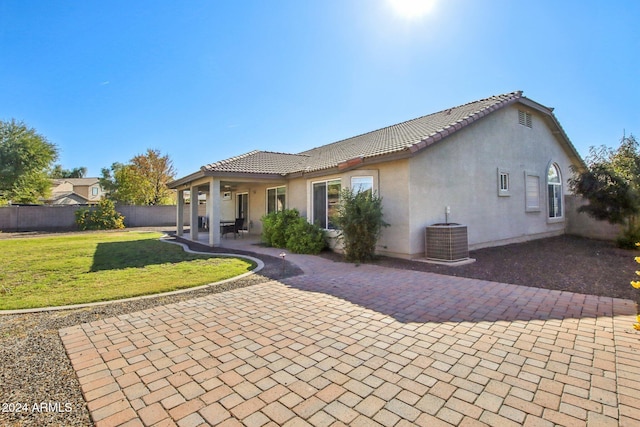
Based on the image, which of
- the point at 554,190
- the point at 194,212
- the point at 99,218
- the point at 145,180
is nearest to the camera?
the point at 554,190

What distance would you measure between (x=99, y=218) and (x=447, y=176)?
86.2 ft

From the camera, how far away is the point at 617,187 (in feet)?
36.9

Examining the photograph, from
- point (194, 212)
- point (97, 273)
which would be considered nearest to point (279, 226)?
point (194, 212)

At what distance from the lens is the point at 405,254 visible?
9.34 meters

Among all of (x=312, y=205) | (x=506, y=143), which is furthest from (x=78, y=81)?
(x=506, y=143)

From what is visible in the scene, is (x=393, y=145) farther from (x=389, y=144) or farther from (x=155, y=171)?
(x=155, y=171)

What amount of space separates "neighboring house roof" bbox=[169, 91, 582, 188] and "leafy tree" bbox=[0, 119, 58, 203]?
80.2 feet

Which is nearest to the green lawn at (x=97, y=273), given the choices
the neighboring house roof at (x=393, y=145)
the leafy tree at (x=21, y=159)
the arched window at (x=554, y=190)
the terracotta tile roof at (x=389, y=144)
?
the neighboring house roof at (x=393, y=145)

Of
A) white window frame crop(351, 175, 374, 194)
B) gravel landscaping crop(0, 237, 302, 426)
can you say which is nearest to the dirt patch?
white window frame crop(351, 175, 374, 194)

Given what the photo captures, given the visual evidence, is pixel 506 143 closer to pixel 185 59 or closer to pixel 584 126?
pixel 584 126

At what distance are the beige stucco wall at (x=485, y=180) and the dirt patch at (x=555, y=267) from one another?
1.13 m

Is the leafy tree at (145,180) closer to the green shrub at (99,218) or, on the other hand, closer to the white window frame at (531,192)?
the green shrub at (99,218)

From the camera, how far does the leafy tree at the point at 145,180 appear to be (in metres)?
33.0

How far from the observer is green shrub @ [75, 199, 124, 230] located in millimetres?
23531
